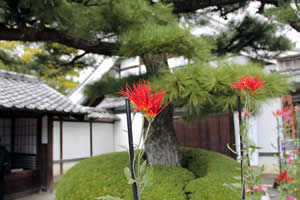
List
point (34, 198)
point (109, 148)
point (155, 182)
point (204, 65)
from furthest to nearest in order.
A: point (109, 148) < point (34, 198) < point (155, 182) < point (204, 65)

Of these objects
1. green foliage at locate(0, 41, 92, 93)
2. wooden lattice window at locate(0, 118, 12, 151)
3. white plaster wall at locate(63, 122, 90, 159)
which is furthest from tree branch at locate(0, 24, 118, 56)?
white plaster wall at locate(63, 122, 90, 159)

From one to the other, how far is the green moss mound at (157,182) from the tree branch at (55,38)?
128 centimetres

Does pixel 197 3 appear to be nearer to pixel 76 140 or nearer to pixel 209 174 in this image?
pixel 209 174

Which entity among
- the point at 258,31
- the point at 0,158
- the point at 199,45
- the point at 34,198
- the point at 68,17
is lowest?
the point at 34,198

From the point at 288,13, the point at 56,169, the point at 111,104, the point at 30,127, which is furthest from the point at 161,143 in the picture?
the point at 111,104

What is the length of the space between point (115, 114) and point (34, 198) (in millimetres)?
4210

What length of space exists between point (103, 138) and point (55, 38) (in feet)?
19.5

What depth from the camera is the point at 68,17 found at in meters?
1.82

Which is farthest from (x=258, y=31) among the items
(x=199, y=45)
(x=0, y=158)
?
(x=0, y=158)

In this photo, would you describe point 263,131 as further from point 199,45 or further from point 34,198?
point 34,198

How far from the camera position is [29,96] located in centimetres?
441

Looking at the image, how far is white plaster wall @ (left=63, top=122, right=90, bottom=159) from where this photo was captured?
6.49 metres

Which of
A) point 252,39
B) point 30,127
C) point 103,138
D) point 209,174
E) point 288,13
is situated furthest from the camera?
point 103,138

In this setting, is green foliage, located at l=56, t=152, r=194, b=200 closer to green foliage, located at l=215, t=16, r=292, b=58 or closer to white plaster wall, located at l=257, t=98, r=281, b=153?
green foliage, located at l=215, t=16, r=292, b=58
